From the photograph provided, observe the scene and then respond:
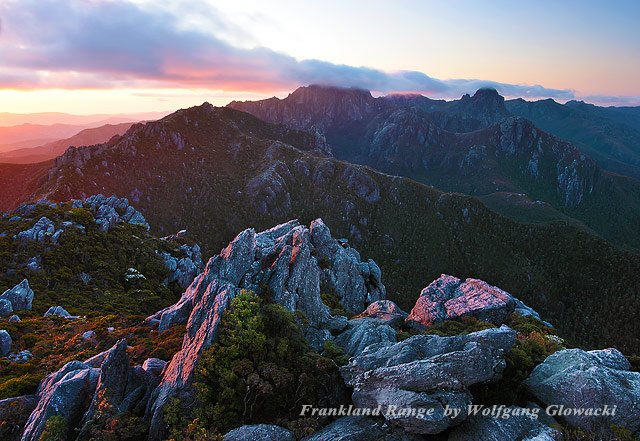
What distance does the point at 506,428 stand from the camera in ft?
66.7

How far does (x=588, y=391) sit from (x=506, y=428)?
671 centimetres

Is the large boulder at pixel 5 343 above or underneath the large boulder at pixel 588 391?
underneath

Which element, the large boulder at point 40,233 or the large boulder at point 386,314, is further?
the large boulder at point 40,233

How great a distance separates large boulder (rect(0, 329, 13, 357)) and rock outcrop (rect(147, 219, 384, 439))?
1736cm

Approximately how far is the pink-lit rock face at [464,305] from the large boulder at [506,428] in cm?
2576

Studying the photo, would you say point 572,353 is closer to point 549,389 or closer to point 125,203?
point 549,389

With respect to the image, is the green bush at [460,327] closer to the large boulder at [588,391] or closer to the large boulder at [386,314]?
the large boulder at [386,314]

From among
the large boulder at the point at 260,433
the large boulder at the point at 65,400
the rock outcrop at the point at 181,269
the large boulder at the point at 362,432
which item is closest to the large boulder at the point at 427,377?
the large boulder at the point at 362,432

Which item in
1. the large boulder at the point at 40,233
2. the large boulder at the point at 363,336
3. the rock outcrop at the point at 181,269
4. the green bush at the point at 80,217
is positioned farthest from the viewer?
the green bush at the point at 80,217

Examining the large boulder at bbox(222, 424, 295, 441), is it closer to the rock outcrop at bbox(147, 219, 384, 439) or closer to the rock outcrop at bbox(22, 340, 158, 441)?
the rock outcrop at bbox(147, 219, 384, 439)

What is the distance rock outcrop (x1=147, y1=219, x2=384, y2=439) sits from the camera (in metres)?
26.5

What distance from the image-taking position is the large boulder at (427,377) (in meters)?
20.4

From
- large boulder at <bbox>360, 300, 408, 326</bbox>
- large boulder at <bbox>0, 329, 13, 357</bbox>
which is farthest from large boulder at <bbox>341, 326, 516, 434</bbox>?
large boulder at <bbox>0, 329, 13, 357</bbox>

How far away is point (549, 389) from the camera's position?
23.4 m
